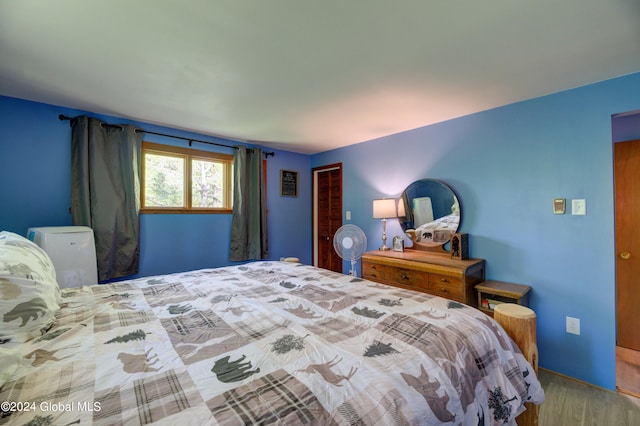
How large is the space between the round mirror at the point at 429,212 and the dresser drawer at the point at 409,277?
50cm

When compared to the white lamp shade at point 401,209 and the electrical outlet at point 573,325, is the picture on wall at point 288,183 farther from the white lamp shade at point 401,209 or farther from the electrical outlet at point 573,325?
the electrical outlet at point 573,325

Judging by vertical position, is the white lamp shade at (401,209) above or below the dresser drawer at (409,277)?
above

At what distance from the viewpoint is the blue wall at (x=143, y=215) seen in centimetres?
231

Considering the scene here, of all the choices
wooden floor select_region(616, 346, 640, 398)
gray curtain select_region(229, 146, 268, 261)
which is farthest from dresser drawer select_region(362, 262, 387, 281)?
wooden floor select_region(616, 346, 640, 398)

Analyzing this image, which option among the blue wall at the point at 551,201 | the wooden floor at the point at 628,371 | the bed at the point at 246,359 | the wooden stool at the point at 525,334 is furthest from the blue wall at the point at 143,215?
the wooden floor at the point at 628,371

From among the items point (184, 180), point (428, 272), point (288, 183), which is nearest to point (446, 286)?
point (428, 272)

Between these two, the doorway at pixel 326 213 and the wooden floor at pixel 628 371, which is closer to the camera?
the wooden floor at pixel 628 371

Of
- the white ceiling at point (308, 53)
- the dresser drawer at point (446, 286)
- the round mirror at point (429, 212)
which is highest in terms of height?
the white ceiling at point (308, 53)

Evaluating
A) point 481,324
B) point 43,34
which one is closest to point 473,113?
point 481,324

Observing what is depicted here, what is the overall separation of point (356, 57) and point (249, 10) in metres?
0.71

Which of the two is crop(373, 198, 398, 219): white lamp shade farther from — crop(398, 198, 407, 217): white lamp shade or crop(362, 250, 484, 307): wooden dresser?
crop(362, 250, 484, 307): wooden dresser

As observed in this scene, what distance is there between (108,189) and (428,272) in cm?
327

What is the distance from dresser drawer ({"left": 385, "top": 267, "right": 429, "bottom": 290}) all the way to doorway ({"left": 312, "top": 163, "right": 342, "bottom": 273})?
1.39 meters

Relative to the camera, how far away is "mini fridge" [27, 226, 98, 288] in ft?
7.00
